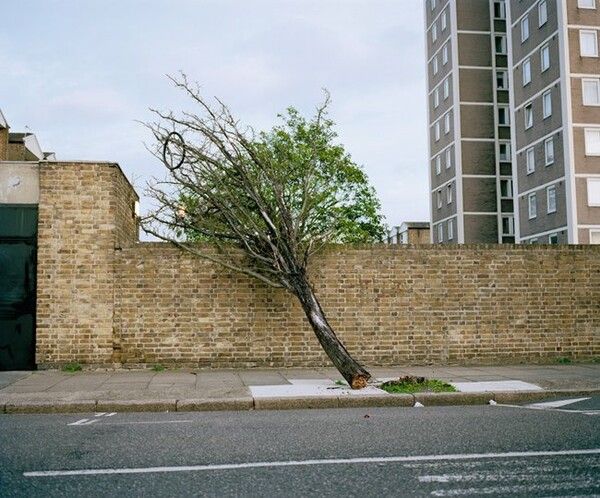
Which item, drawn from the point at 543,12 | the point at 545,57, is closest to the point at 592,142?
Result: the point at 545,57

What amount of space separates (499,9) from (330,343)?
49.5 m

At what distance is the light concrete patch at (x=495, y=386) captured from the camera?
991 cm

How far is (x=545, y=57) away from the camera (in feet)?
131

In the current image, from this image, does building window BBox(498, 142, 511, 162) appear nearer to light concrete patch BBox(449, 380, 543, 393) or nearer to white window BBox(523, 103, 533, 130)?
white window BBox(523, 103, 533, 130)

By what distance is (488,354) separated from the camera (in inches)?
536

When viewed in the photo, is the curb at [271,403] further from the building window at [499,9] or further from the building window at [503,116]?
the building window at [499,9]

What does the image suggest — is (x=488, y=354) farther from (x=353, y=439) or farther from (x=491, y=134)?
(x=491, y=134)

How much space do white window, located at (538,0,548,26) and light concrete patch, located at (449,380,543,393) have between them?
35.5 m

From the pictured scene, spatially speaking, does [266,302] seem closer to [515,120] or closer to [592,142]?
[592,142]

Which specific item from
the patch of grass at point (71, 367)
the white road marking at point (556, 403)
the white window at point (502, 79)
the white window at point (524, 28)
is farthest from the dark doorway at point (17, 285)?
the white window at point (502, 79)

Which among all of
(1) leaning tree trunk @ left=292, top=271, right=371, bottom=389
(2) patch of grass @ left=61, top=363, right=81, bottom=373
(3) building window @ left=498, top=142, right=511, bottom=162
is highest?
(3) building window @ left=498, top=142, right=511, bottom=162

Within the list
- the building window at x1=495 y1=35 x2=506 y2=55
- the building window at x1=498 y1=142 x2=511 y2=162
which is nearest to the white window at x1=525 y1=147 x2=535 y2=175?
the building window at x1=498 y1=142 x2=511 y2=162

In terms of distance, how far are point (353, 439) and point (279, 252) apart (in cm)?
583

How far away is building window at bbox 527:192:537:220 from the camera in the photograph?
134 ft
